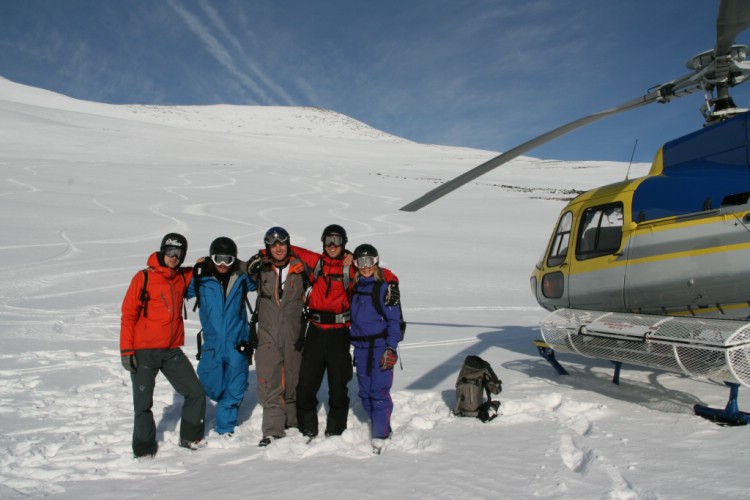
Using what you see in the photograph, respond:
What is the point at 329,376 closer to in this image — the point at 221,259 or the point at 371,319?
the point at 371,319

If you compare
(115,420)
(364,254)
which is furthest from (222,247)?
(115,420)

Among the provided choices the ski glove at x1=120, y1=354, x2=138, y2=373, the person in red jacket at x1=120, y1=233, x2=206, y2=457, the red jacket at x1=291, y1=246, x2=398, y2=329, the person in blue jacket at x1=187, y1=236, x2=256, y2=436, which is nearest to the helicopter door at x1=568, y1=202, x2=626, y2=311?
the red jacket at x1=291, y1=246, x2=398, y2=329

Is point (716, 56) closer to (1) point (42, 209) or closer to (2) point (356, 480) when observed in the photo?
(2) point (356, 480)

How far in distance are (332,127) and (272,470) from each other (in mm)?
97424

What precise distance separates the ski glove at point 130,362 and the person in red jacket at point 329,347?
1.34 m

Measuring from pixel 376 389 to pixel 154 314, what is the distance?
76.4 inches

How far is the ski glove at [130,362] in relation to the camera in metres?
3.86

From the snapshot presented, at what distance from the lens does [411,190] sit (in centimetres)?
3469

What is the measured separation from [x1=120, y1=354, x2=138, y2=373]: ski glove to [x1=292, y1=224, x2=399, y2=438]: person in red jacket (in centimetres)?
134

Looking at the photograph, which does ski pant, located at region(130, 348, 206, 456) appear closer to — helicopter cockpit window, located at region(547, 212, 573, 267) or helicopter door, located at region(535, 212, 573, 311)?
helicopter door, located at region(535, 212, 573, 311)

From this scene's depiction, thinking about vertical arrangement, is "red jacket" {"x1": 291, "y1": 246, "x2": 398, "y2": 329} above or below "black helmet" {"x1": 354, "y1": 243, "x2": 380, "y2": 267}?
below

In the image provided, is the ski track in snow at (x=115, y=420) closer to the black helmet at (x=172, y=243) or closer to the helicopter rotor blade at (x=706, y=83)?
the black helmet at (x=172, y=243)

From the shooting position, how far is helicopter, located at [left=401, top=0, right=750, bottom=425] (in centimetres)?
404

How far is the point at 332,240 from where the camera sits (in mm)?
4387
